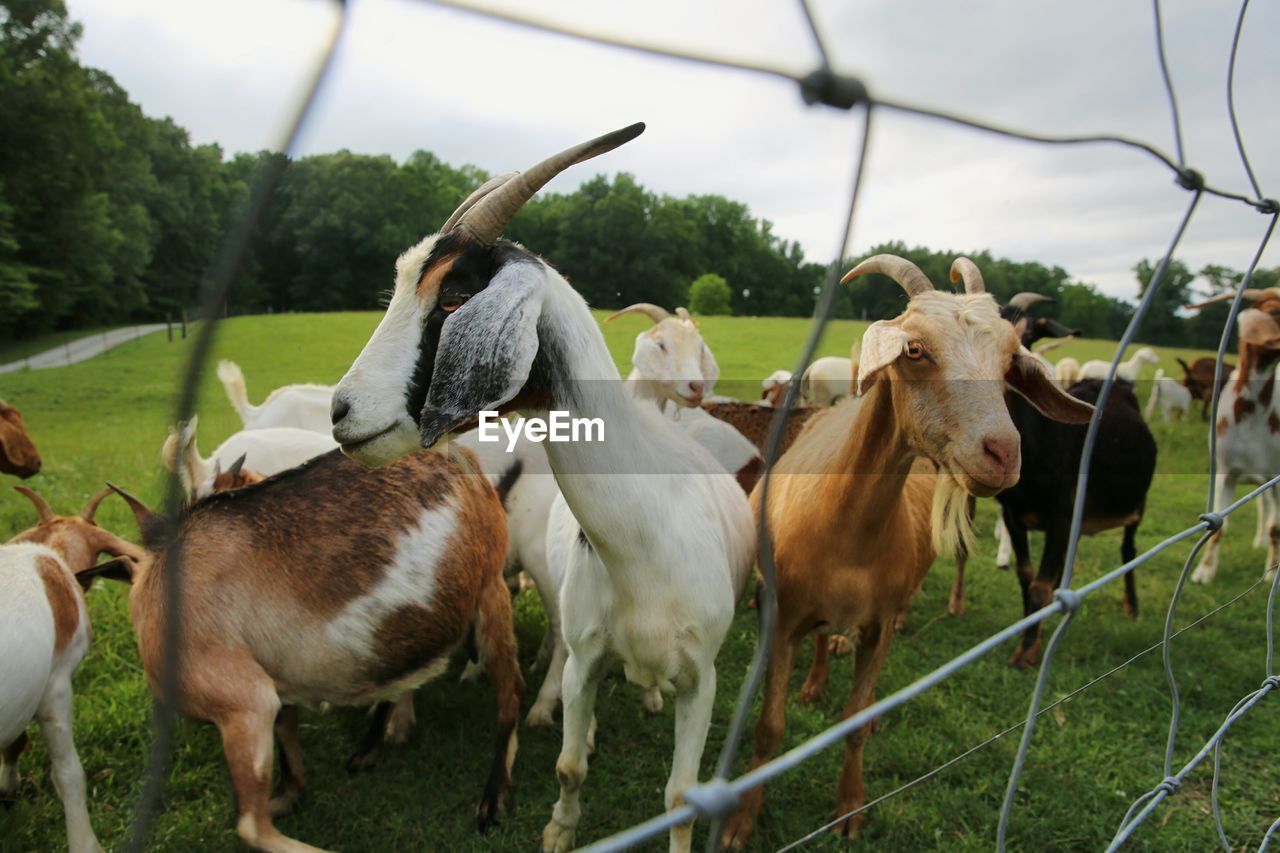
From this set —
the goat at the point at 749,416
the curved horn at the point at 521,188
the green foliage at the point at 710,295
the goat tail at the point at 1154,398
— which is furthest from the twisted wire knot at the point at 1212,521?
the goat tail at the point at 1154,398

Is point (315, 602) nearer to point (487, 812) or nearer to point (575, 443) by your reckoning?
point (487, 812)

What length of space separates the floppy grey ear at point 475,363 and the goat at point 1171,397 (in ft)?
47.5

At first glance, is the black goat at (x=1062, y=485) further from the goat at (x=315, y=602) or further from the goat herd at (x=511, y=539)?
the goat at (x=315, y=602)

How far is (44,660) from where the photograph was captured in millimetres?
2295

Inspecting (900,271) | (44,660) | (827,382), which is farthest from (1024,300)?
(827,382)

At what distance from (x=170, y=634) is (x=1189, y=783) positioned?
12.5 ft

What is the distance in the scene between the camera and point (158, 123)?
12.5 metres

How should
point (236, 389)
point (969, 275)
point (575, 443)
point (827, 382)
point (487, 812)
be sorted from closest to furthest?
point (575, 443) < point (969, 275) < point (487, 812) < point (236, 389) < point (827, 382)

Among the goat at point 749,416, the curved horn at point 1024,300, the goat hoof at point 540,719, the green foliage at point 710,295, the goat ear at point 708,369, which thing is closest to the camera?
the goat hoof at point 540,719

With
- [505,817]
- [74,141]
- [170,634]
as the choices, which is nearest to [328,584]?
[505,817]

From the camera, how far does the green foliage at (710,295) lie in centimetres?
643

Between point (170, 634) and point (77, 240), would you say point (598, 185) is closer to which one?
point (170, 634)

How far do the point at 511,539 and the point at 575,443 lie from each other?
1848 mm

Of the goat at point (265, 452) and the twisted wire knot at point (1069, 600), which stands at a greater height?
the twisted wire knot at point (1069, 600)
